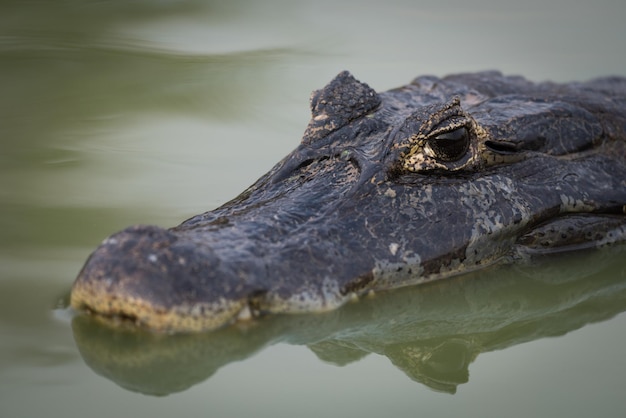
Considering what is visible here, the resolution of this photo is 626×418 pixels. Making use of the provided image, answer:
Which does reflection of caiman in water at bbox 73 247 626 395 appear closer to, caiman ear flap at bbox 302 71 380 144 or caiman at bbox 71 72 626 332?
caiman at bbox 71 72 626 332

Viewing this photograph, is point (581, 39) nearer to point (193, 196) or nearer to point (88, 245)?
point (193, 196)

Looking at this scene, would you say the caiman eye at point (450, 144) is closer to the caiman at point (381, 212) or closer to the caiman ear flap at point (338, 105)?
the caiman at point (381, 212)

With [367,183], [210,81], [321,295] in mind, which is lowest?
[321,295]

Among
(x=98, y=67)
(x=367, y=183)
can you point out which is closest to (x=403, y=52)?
(x=98, y=67)

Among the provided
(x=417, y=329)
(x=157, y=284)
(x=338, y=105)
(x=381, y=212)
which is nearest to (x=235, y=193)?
(x=338, y=105)

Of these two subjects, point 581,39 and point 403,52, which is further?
point 581,39

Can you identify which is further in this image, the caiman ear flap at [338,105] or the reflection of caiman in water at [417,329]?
the caiman ear flap at [338,105]

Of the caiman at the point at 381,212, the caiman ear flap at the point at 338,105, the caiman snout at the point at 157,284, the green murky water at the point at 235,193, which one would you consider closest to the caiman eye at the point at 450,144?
the caiman at the point at 381,212
